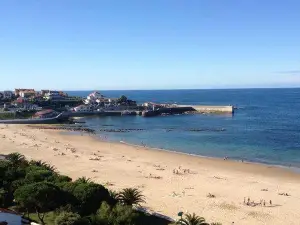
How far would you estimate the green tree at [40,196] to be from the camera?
58.2ft

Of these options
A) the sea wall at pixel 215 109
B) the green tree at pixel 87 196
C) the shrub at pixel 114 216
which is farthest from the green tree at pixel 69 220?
the sea wall at pixel 215 109

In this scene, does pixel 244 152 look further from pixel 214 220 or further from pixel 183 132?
pixel 214 220

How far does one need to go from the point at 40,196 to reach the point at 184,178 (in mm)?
19123

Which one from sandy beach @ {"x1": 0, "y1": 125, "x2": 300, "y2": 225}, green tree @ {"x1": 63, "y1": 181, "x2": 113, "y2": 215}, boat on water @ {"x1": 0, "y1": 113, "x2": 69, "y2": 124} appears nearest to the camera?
green tree @ {"x1": 63, "y1": 181, "x2": 113, "y2": 215}

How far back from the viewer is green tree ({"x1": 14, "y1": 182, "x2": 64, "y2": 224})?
58.2ft

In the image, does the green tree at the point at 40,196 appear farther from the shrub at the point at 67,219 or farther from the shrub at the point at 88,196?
the shrub at the point at 67,219

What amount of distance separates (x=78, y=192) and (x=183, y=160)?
86.5 ft

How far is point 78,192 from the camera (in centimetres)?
1962

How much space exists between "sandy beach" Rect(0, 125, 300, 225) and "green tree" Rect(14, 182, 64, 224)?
7860mm

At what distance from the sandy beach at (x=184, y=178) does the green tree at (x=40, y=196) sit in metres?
7.86

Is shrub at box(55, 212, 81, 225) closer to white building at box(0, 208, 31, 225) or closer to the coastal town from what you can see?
white building at box(0, 208, 31, 225)

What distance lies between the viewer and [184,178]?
35.1 metres

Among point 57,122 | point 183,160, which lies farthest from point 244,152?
point 57,122

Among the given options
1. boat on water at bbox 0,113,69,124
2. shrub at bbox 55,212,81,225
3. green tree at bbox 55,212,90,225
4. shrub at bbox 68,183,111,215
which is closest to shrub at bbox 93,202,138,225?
green tree at bbox 55,212,90,225
